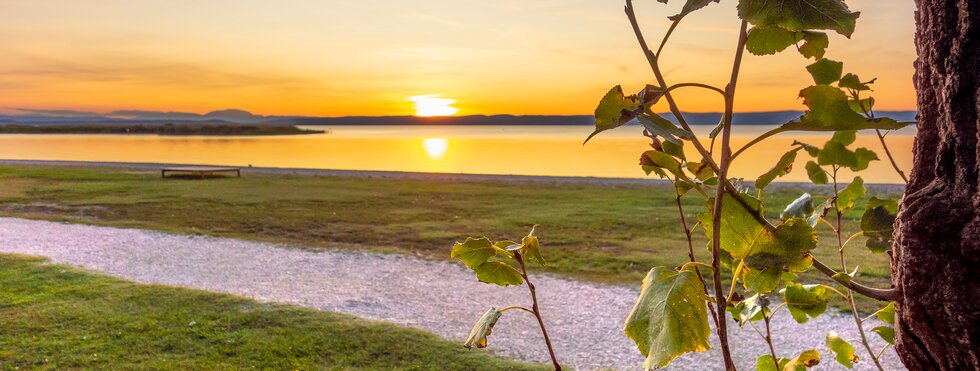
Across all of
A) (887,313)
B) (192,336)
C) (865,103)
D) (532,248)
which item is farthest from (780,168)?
(192,336)

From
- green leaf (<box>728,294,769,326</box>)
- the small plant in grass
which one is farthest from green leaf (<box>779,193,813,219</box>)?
the small plant in grass

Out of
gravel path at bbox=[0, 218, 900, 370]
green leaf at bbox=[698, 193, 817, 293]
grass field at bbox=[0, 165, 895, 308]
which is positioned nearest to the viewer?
green leaf at bbox=[698, 193, 817, 293]

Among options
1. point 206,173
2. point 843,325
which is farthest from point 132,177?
point 843,325

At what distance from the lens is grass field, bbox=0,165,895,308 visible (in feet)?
34.6

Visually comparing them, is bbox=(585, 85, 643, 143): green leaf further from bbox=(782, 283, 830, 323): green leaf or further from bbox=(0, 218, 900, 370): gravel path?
bbox=(0, 218, 900, 370): gravel path

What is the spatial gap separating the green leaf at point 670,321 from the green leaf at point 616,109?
0.47ft

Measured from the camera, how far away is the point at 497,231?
1265 cm

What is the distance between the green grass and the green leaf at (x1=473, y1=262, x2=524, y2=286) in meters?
4.66

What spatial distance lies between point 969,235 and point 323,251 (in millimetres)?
10358

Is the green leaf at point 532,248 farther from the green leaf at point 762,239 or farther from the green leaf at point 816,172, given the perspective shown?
the green leaf at point 816,172

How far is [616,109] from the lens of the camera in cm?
65

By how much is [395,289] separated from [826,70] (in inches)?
295

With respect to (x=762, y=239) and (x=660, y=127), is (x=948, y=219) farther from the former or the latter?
(x=660, y=127)

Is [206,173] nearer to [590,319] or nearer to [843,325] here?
[590,319]
